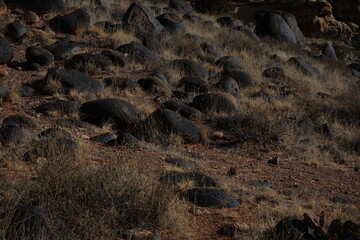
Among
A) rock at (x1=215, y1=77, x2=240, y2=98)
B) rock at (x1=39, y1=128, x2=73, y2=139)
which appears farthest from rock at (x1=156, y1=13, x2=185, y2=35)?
rock at (x1=39, y1=128, x2=73, y2=139)

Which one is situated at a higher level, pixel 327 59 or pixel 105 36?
pixel 105 36

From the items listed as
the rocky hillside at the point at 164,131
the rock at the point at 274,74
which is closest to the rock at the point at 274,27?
the rocky hillside at the point at 164,131

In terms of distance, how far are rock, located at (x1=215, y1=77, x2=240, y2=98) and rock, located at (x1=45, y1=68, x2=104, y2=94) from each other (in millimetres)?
2742

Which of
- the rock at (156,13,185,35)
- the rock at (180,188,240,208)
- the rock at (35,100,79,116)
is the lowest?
the rock at (156,13,185,35)

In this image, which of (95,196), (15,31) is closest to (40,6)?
(15,31)

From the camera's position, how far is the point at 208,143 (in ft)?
32.1

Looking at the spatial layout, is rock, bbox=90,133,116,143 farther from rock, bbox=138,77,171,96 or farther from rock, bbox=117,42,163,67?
rock, bbox=117,42,163,67

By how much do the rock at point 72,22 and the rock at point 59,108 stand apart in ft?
17.7

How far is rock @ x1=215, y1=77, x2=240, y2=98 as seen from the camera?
12.5 m

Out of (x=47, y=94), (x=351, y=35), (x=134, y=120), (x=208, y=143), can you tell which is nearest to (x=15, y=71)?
(x=47, y=94)

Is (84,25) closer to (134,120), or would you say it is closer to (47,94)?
(47,94)

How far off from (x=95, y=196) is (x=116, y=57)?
793cm

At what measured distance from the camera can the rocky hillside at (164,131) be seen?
5293mm

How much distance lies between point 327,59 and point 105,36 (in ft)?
28.9
